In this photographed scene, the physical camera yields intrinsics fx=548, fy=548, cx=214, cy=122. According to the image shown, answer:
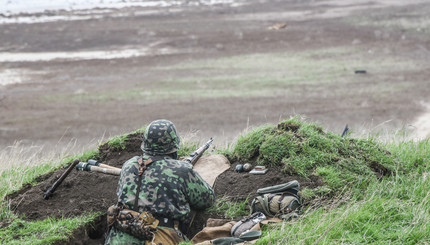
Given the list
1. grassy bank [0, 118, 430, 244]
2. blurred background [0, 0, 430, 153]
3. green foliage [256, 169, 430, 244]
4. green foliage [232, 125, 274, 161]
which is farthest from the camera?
blurred background [0, 0, 430, 153]

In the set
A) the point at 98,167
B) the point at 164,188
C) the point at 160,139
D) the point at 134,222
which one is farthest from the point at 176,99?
the point at 134,222

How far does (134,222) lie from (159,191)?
445 mm

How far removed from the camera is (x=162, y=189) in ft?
19.7

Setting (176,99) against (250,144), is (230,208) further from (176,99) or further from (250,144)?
(176,99)

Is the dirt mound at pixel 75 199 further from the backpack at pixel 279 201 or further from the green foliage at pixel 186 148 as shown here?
the backpack at pixel 279 201

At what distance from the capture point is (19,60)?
23.6 m

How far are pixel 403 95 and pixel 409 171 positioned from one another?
11.1 meters

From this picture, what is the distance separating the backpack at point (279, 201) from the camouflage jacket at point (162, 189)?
0.74m

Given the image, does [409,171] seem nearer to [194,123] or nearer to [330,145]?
[330,145]

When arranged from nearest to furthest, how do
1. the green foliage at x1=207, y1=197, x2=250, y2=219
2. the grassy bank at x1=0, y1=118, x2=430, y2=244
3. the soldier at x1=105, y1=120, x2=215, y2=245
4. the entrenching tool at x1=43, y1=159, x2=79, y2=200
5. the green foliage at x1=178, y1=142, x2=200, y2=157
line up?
the grassy bank at x1=0, y1=118, x2=430, y2=244
the soldier at x1=105, y1=120, x2=215, y2=245
the green foliage at x1=207, y1=197, x2=250, y2=219
the entrenching tool at x1=43, y1=159, x2=79, y2=200
the green foliage at x1=178, y1=142, x2=200, y2=157

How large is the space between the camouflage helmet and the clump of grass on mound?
1.73 m

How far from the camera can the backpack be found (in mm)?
6367

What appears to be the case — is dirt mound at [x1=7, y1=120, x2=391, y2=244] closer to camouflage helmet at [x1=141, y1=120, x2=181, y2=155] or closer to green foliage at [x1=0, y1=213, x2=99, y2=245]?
green foliage at [x1=0, y1=213, x2=99, y2=245]

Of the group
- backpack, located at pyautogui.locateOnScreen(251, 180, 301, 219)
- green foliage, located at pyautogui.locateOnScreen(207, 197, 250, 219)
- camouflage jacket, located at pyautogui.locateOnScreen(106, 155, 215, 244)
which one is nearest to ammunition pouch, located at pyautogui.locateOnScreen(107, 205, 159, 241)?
camouflage jacket, located at pyautogui.locateOnScreen(106, 155, 215, 244)
